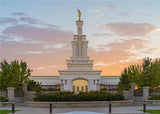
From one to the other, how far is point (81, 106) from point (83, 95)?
6.36ft

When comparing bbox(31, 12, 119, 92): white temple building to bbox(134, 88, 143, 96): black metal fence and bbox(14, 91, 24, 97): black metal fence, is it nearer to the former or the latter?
bbox(134, 88, 143, 96): black metal fence

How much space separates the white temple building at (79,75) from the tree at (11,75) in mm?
17441

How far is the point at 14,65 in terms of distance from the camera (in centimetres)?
3747

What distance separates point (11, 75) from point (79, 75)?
26947 mm

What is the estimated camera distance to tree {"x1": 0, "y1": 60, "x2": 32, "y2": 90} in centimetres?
3584

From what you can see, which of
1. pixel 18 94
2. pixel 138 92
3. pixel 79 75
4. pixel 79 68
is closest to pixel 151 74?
pixel 138 92

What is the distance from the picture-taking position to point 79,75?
60.7m

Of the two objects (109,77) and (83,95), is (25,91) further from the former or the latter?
(109,77)

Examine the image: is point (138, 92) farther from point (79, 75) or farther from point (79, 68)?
point (79, 68)

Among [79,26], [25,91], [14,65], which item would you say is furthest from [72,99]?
[79,26]

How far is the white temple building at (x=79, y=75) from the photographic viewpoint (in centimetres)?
6059

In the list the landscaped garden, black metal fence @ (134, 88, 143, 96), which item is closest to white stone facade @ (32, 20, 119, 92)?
black metal fence @ (134, 88, 143, 96)

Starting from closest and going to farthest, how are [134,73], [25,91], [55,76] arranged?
[25,91] < [134,73] < [55,76]

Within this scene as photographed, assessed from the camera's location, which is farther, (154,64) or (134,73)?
(134,73)
